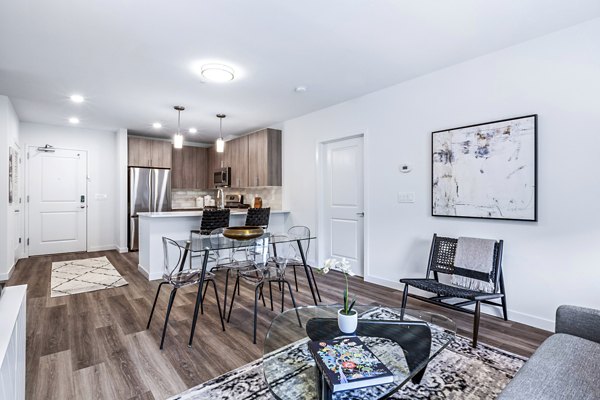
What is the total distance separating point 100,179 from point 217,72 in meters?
4.61

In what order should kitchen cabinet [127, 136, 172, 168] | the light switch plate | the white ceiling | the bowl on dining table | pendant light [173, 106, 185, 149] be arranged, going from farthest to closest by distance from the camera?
kitchen cabinet [127, 136, 172, 168], pendant light [173, 106, 185, 149], the light switch plate, the bowl on dining table, the white ceiling

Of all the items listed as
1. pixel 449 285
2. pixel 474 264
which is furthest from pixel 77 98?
pixel 474 264

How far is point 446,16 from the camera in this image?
7.64 ft

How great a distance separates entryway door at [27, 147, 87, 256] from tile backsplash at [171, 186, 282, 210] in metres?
1.81

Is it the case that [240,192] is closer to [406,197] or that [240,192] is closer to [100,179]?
[100,179]

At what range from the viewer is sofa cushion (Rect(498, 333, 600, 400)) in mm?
1179

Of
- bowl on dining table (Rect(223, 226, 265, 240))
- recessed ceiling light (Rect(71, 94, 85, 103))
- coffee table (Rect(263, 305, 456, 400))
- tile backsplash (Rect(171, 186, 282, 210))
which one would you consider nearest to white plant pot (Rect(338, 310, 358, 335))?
coffee table (Rect(263, 305, 456, 400))

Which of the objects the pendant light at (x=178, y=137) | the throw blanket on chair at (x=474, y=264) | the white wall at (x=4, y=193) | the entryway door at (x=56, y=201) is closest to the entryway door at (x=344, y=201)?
the throw blanket on chair at (x=474, y=264)

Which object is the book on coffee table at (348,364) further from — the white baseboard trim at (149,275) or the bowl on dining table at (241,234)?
the white baseboard trim at (149,275)

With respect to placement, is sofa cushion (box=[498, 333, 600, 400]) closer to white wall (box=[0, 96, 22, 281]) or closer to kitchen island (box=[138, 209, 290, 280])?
kitchen island (box=[138, 209, 290, 280])

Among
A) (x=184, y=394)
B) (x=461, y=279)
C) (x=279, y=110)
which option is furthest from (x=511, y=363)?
(x=279, y=110)

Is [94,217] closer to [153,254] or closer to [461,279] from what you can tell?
[153,254]

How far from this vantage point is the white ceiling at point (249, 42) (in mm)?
2221

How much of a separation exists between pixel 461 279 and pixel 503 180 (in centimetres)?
99
